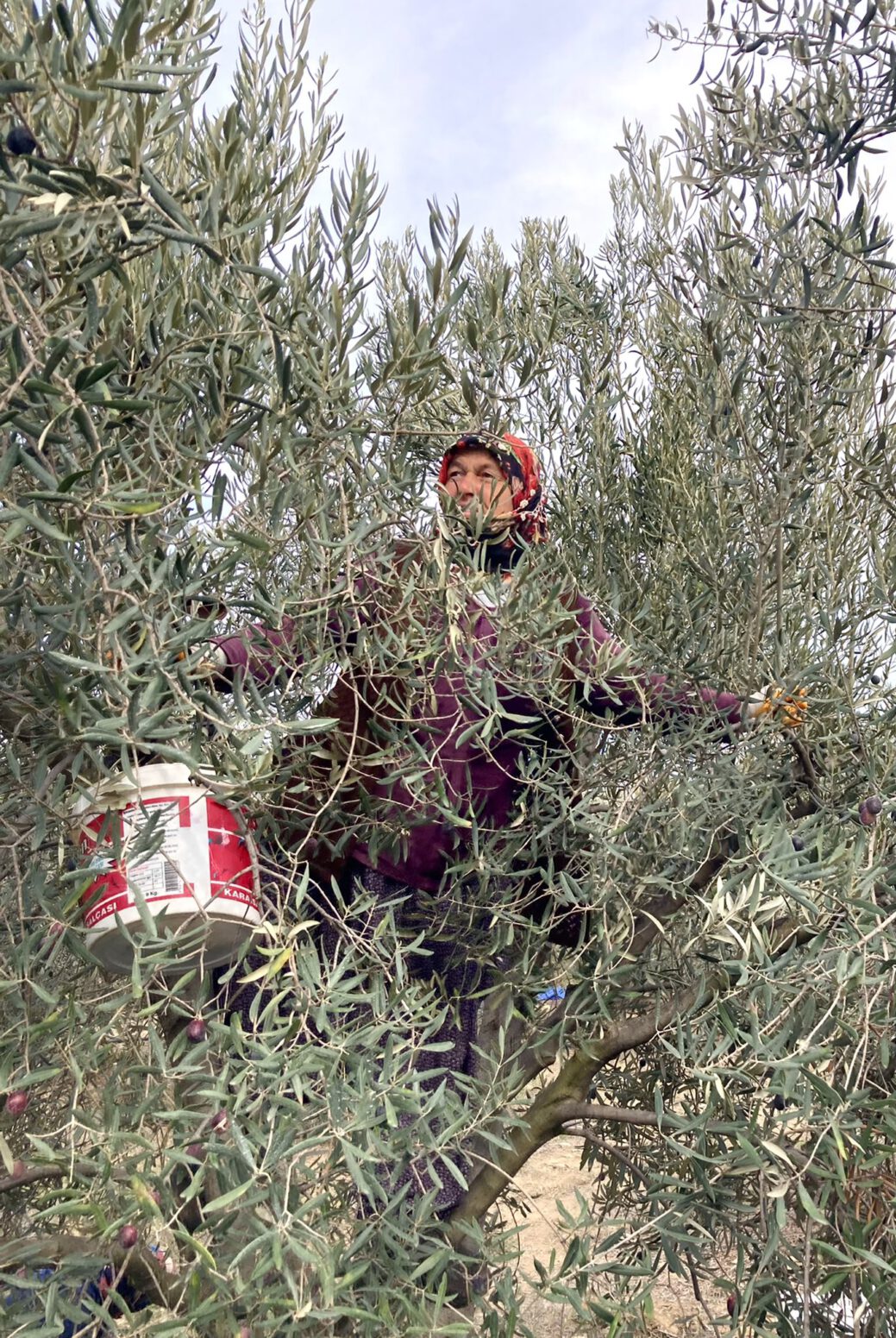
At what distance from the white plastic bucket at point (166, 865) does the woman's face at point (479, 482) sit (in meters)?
0.75

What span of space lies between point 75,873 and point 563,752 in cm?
116

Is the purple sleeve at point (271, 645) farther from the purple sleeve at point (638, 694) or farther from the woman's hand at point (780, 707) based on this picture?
the woman's hand at point (780, 707)

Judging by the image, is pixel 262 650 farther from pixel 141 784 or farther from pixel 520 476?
pixel 520 476

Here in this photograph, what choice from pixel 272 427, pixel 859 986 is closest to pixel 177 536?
pixel 272 427

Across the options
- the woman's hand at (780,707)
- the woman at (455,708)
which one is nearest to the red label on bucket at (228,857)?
the woman at (455,708)

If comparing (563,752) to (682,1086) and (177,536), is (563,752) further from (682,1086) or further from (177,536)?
(177,536)

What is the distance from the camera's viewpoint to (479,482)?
2.23 metres

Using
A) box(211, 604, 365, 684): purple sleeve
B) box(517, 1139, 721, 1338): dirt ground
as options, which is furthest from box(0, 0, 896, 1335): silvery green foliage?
box(517, 1139, 721, 1338): dirt ground

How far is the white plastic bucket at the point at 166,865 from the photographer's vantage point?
4.61ft

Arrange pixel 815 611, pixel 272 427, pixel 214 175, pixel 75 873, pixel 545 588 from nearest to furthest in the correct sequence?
1. pixel 75 873
2. pixel 214 175
3. pixel 272 427
4. pixel 545 588
5. pixel 815 611

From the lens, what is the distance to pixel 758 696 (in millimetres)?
2256

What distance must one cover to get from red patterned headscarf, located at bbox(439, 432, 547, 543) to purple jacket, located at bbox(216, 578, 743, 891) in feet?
0.66

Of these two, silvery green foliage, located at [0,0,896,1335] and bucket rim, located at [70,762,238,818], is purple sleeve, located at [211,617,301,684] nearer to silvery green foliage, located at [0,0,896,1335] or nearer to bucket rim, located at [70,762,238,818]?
silvery green foliage, located at [0,0,896,1335]

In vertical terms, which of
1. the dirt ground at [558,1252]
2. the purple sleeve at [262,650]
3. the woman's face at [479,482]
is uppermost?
the woman's face at [479,482]
